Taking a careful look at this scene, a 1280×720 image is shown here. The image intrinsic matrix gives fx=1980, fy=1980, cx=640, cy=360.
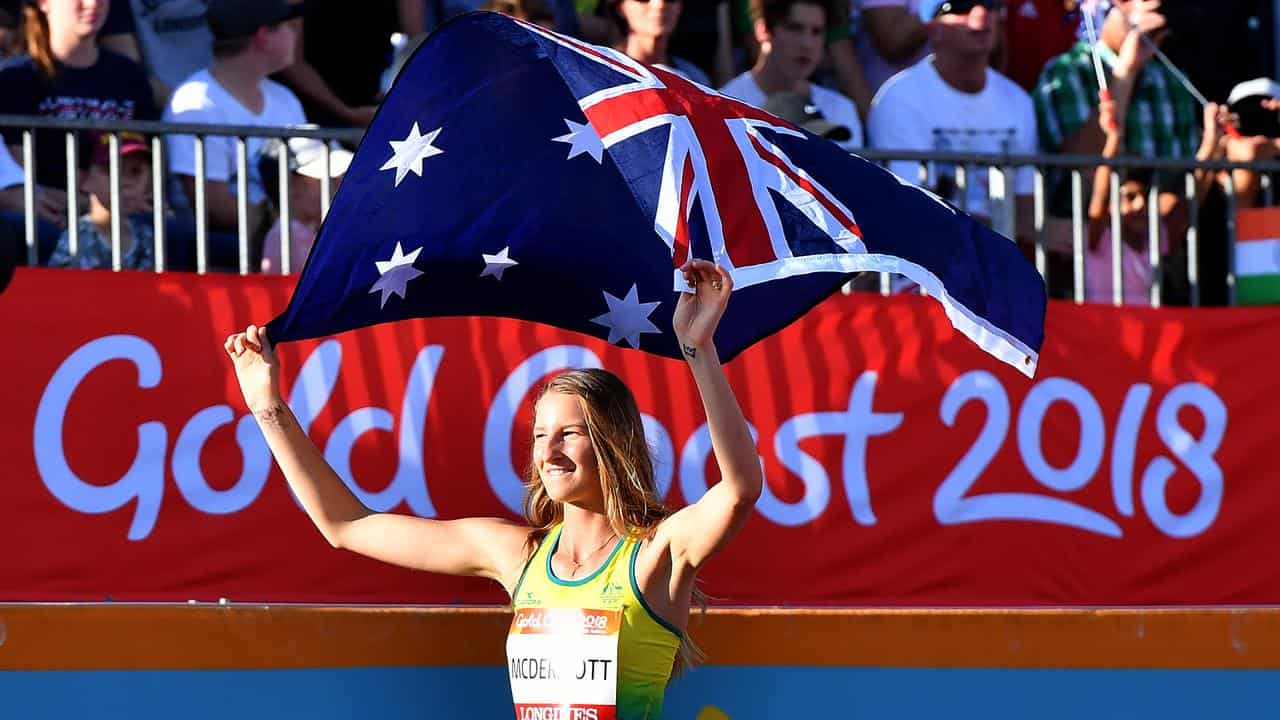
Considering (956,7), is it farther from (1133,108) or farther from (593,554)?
(593,554)

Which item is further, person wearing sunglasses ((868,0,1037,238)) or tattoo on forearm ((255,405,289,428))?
person wearing sunglasses ((868,0,1037,238))

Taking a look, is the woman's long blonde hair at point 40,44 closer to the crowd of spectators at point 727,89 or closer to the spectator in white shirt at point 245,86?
the crowd of spectators at point 727,89

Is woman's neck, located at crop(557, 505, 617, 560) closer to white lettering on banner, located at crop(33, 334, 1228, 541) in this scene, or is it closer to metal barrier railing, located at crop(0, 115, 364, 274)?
white lettering on banner, located at crop(33, 334, 1228, 541)

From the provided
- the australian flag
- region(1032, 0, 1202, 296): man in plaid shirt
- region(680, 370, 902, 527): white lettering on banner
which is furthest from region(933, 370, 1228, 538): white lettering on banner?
the australian flag

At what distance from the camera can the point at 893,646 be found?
21.0 ft

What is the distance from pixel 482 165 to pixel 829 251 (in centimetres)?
91

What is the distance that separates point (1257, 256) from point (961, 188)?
4.21 ft

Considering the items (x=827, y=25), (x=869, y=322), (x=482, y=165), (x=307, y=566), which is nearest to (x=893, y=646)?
(x=869, y=322)

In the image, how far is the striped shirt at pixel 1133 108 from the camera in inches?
332

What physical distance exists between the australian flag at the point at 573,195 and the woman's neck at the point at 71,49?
8.80 ft

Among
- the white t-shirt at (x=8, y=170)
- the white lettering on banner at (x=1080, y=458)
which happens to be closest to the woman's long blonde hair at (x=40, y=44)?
the white t-shirt at (x=8, y=170)

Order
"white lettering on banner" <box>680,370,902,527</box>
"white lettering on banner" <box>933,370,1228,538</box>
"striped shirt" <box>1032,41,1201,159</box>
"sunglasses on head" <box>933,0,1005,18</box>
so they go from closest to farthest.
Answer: "white lettering on banner" <box>680,370,902,527</box> → "white lettering on banner" <box>933,370,1228,538</box> → "sunglasses on head" <box>933,0,1005,18</box> → "striped shirt" <box>1032,41,1201,159</box>

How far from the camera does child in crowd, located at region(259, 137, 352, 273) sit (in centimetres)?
693

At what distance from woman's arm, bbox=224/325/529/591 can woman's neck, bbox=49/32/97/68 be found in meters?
2.61
